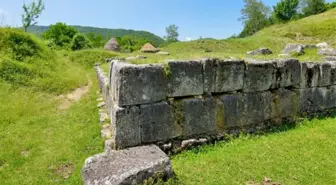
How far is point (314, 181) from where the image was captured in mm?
4129

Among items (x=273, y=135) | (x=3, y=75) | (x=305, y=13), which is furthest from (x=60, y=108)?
(x=305, y=13)

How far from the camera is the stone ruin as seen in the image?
4.76m

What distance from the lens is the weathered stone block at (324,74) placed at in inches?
262

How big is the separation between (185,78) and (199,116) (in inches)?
29.6

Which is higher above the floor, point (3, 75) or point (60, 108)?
point (3, 75)

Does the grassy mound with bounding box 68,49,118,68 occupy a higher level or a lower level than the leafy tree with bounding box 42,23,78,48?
lower

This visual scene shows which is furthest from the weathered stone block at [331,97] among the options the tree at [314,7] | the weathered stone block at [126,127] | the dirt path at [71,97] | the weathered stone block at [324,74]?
the tree at [314,7]

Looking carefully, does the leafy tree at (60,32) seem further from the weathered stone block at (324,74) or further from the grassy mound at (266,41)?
the weathered stone block at (324,74)

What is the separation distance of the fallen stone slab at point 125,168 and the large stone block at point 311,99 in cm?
378

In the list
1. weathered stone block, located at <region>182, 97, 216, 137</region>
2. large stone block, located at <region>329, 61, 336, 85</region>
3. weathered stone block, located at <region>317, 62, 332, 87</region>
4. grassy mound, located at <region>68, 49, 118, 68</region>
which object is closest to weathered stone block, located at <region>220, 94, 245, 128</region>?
weathered stone block, located at <region>182, 97, 216, 137</region>

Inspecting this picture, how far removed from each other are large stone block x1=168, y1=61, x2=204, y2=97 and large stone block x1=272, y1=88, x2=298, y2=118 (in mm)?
1851

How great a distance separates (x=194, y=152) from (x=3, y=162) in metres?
3.47

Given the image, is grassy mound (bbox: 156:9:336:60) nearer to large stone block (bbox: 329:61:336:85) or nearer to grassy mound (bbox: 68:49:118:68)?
grassy mound (bbox: 68:49:118:68)

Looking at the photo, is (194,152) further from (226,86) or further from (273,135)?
(273,135)
